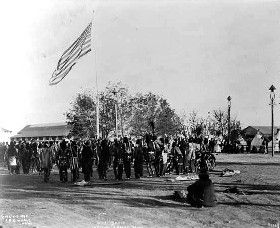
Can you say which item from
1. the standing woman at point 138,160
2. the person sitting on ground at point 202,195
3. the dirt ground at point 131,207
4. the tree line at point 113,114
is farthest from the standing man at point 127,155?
the tree line at point 113,114

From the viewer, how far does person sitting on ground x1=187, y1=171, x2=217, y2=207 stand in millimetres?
10875

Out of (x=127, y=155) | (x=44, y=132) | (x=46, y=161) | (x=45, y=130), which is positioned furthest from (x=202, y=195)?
(x=45, y=130)

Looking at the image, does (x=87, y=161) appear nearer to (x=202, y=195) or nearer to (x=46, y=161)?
(x=46, y=161)

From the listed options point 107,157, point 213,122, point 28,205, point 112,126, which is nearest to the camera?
point 28,205

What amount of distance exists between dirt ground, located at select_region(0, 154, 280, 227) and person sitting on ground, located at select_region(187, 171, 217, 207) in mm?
217

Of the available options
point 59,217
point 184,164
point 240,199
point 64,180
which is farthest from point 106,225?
point 184,164

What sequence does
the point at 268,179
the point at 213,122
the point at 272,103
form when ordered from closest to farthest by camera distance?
the point at 268,179 < the point at 272,103 < the point at 213,122

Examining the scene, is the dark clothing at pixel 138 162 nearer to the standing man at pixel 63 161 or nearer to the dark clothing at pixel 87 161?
the dark clothing at pixel 87 161

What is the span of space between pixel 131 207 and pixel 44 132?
10441 centimetres

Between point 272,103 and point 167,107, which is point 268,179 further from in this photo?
point 167,107

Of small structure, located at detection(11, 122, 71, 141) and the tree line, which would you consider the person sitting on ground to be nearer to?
the tree line

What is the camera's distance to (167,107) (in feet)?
225

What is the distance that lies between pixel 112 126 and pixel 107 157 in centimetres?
4023

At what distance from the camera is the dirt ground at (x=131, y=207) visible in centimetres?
910
